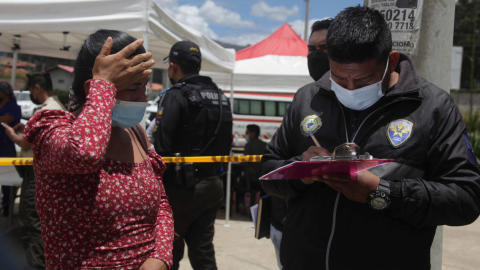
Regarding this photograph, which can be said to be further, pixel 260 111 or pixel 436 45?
pixel 260 111

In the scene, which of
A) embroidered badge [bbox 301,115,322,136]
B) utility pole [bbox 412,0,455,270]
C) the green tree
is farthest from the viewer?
the green tree

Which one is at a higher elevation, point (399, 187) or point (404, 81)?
point (404, 81)

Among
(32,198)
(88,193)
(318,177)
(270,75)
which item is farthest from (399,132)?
(270,75)

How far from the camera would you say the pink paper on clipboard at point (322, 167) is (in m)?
1.34

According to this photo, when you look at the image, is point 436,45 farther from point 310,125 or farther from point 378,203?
point 378,203

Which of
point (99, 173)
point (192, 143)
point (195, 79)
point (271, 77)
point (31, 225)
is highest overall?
point (271, 77)

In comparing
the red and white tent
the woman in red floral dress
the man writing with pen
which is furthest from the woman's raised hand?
the red and white tent

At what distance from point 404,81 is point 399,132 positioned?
221mm

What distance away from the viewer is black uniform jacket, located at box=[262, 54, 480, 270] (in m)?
1.53

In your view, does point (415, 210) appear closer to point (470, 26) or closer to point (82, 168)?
point (82, 168)

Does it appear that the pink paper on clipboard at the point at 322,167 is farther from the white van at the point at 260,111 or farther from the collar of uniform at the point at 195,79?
the white van at the point at 260,111

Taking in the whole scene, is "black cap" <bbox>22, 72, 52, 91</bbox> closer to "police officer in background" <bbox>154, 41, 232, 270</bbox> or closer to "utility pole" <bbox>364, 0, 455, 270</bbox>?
"police officer in background" <bbox>154, 41, 232, 270</bbox>

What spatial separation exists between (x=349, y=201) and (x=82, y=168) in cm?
101

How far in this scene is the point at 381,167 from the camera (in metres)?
1.63
